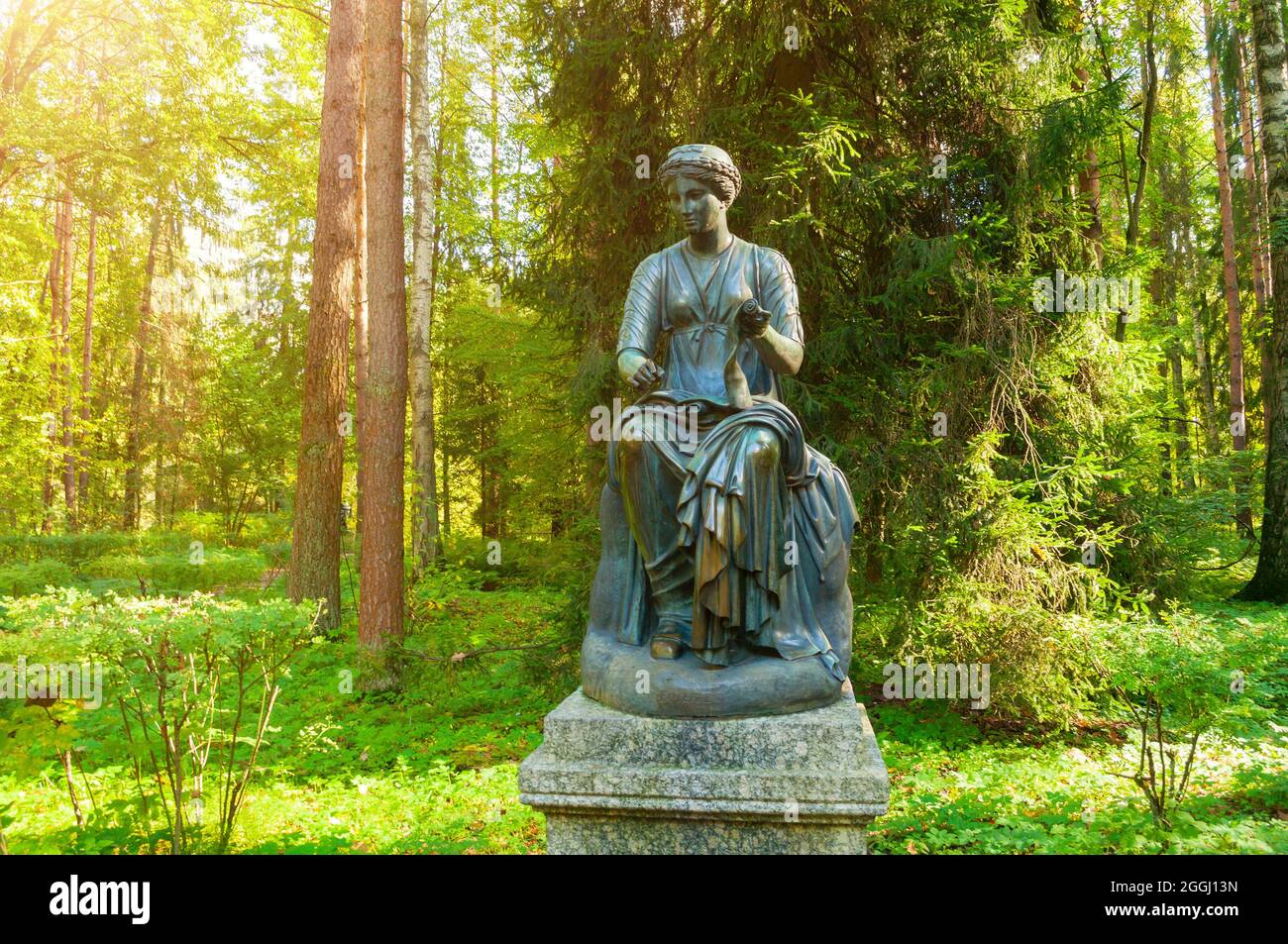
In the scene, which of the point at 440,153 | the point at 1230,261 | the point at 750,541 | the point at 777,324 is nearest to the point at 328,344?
the point at 777,324

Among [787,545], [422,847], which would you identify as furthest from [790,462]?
[422,847]

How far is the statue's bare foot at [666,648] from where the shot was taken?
3219 millimetres

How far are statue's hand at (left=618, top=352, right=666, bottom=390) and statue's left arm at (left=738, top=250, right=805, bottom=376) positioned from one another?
15.6 inches

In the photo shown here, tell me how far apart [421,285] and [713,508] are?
30.4 feet

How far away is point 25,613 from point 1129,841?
5.06m

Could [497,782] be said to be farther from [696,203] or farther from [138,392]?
[138,392]

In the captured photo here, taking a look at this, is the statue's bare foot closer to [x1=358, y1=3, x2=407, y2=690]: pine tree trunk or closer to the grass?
the grass

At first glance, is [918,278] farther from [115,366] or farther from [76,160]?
[115,366]

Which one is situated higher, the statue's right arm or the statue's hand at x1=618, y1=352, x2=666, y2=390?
the statue's right arm

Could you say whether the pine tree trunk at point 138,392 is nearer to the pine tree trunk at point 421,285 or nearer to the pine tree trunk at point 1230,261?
the pine tree trunk at point 421,285

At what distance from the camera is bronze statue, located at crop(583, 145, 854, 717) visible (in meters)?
3.11

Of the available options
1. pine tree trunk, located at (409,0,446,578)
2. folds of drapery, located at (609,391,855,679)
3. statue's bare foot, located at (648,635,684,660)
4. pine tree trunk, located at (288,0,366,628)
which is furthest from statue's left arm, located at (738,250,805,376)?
pine tree trunk, located at (409,0,446,578)

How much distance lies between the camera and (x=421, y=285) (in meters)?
11.4

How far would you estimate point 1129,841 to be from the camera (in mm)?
3805
